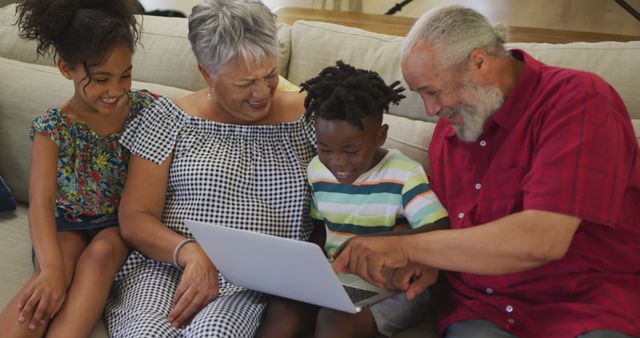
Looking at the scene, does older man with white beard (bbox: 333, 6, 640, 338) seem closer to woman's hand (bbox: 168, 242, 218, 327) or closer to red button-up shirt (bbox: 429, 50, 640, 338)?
red button-up shirt (bbox: 429, 50, 640, 338)

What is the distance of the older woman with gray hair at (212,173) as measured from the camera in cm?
167

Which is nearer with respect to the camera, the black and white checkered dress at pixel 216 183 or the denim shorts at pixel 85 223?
the black and white checkered dress at pixel 216 183

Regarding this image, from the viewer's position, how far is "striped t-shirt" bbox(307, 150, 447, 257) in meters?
1.58

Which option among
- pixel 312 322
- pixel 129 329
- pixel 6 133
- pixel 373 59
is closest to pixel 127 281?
pixel 129 329

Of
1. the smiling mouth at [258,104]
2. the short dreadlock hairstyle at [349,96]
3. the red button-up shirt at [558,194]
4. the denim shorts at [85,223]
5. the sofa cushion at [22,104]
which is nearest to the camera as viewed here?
the red button-up shirt at [558,194]

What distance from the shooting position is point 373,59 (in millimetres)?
2121

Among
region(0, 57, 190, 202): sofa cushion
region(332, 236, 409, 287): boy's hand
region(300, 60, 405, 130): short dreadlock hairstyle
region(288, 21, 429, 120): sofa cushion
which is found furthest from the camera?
region(0, 57, 190, 202): sofa cushion

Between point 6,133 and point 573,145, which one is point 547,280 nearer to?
point 573,145

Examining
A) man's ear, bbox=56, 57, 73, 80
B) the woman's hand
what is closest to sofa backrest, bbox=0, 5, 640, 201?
man's ear, bbox=56, 57, 73, 80

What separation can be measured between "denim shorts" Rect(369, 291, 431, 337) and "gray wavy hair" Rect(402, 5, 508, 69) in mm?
549

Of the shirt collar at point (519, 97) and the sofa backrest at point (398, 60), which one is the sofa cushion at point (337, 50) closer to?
the sofa backrest at point (398, 60)

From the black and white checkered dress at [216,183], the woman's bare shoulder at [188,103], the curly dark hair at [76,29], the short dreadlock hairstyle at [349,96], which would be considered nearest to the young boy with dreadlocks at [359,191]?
the short dreadlock hairstyle at [349,96]

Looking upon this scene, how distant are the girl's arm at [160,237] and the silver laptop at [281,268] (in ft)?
0.24

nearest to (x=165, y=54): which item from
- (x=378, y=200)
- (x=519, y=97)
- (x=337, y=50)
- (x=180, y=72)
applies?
(x=180, y=72)
